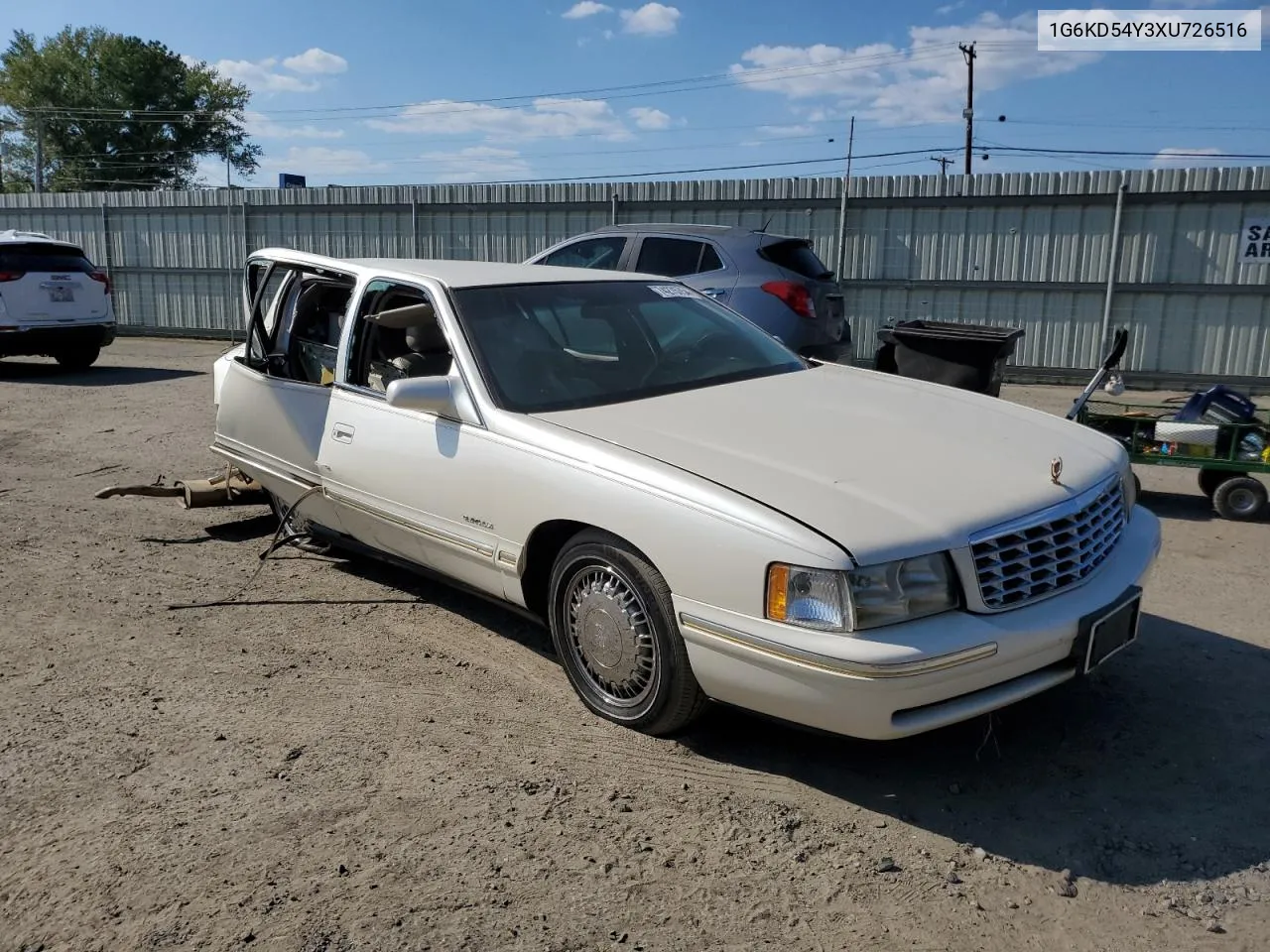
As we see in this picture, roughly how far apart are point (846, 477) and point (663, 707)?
97cm

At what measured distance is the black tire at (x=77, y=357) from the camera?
14484mm

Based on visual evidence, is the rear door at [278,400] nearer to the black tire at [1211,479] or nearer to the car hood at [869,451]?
the car hood at [869,451]

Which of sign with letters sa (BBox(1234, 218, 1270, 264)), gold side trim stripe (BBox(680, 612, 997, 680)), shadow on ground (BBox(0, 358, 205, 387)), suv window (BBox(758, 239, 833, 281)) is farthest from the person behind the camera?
shadow on ground (BBox(0, 358, 205, 387))

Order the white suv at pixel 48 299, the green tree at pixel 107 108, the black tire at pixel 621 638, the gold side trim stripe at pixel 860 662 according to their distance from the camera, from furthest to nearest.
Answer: the green tree at pixel 107 108, the white suv at pixel 48 299, the black tire at pixel 621 638, the gold side trim stripe at pixel 860 662

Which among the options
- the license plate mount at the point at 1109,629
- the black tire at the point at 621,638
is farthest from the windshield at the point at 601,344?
the license plate mount at the point at 1109,629

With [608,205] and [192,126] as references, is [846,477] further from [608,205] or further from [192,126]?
[192,126]

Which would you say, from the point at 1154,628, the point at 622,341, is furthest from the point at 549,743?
the point at 1154,628

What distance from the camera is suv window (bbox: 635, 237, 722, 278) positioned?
30.2 ft

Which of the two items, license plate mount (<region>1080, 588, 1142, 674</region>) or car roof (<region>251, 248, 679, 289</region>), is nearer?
license plate mount (<region>1080, 588, 1142, 674</region>)

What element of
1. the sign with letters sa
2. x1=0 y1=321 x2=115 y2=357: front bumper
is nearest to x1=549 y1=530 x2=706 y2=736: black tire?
the sign with letters sa

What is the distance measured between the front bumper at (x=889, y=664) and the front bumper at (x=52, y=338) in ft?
42.5

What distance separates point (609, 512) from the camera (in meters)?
3.47

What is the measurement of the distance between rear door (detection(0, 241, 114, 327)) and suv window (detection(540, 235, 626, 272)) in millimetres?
7540

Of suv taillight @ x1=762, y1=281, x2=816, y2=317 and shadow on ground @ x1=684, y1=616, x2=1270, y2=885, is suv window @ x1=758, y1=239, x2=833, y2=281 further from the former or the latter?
shadow on ground @ x1=684, y1=616, x2=1270, y2=885
